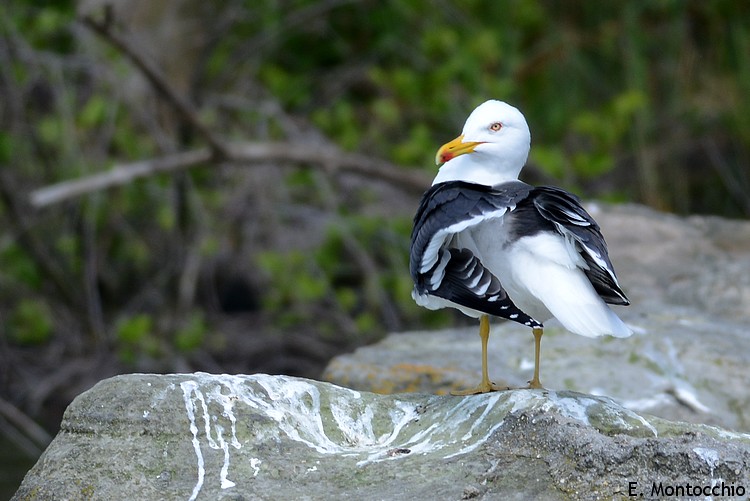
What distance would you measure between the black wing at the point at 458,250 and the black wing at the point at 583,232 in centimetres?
8

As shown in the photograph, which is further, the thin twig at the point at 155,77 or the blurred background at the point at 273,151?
the blurred background at the point at 273,151

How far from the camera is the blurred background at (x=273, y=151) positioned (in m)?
7.00

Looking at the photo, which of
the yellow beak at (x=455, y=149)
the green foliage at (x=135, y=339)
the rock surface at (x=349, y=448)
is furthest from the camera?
the green foliage at (x=135, y=339)

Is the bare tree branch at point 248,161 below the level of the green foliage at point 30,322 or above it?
above

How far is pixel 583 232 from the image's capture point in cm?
280

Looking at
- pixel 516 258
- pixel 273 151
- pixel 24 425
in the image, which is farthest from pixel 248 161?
pixel 516 258

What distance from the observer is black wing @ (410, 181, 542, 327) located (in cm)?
283

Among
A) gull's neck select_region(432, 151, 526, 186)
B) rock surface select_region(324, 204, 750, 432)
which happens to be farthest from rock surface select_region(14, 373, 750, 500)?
rock surface select_region(324, 204, 750, 432)

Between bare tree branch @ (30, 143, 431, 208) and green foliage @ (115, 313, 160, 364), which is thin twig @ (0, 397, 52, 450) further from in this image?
bare tree branch @ (30, 143, 431, 208)

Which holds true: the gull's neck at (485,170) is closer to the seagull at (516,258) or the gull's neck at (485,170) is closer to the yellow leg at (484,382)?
the seagull at (516,258)

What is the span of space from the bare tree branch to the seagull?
381 centimetres

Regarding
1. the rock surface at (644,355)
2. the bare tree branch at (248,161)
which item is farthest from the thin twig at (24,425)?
the rock surface at (644,355)

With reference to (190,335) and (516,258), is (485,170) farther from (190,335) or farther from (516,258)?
(190,335)

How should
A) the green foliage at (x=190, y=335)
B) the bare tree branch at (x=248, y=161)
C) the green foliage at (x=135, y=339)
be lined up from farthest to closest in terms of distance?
the green foliage at (x=190, y=335) < the green foliage at (x=135, y=339) < the bare tree branch at (x=248, y=161)
